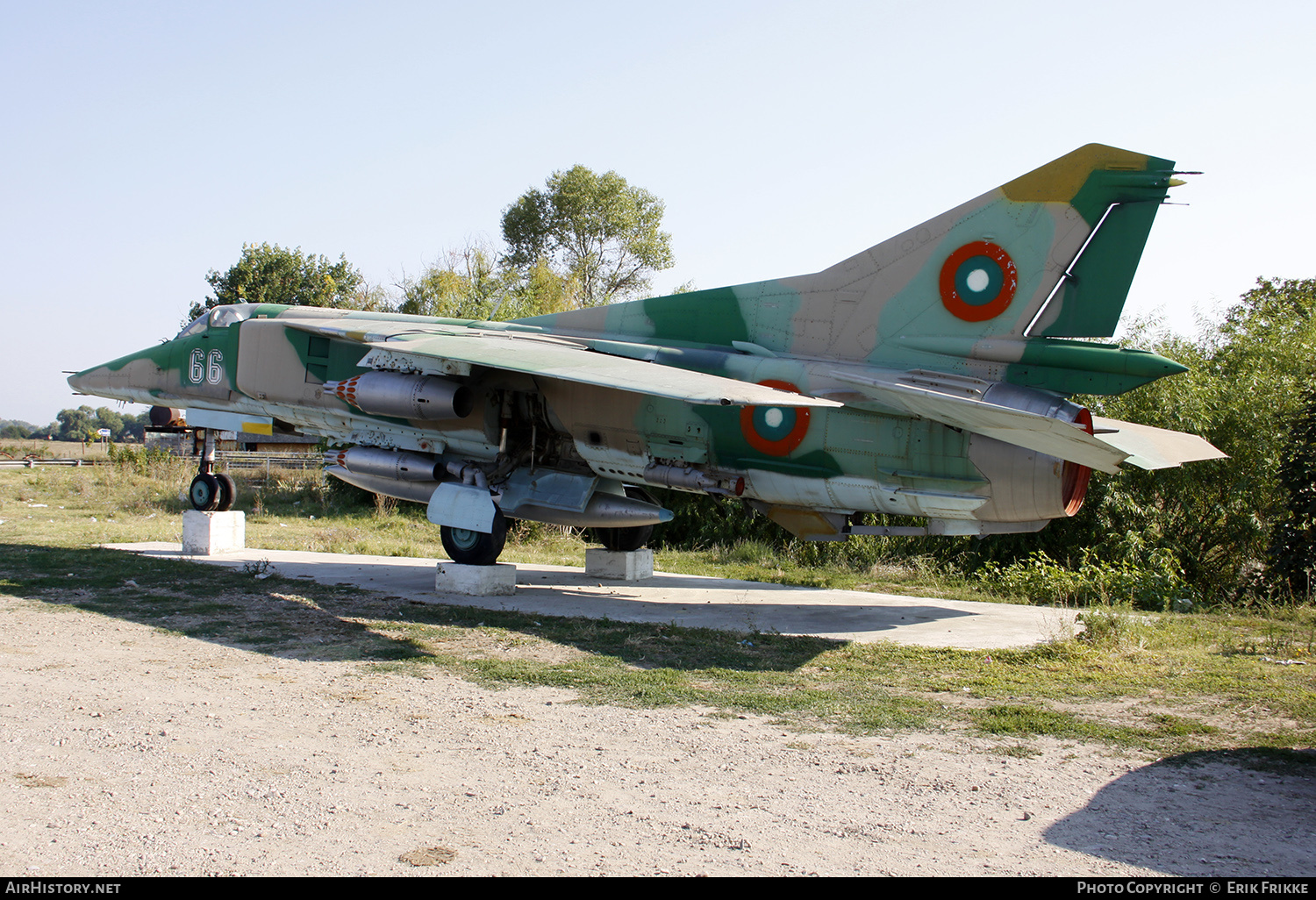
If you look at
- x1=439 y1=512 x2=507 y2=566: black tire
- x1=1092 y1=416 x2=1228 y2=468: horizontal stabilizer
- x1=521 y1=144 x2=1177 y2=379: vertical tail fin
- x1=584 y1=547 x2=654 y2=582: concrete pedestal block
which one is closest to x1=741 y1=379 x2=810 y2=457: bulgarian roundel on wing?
x1=521 y1=144 x2=1177 y2=379: vertical tail fin

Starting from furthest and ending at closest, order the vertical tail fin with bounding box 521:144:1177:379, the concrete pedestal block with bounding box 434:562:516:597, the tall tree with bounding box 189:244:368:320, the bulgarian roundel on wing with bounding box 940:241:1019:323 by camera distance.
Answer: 1. the tall tree with bounding box 189:244:368:320
2. the concrete pedestal block with bounding box 434:562:516:597
3. the bulgarian roundel on wing with bounding box 940:241:1019:323
4. the vertical tail fin with bounding box 521:144:1177:379

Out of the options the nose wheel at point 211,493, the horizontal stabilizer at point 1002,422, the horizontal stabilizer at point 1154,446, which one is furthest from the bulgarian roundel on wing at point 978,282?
the nose wheel at point 211,493

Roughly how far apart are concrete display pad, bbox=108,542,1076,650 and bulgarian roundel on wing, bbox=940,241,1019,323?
342 cm

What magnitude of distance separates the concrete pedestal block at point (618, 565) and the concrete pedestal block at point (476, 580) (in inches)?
91.6

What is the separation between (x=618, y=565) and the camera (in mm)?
14547

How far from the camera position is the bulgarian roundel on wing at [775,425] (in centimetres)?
1076

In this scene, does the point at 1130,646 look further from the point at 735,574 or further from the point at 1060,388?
the point at 735,574

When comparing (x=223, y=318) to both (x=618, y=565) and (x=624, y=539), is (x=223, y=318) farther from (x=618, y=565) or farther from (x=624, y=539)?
(x=618, y=565)

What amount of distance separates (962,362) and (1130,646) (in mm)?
3335

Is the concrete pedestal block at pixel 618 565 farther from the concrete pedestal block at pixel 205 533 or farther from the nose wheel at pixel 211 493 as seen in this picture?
the nose wheel at pixel 211 493

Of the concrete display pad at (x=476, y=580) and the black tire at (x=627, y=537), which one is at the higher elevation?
the black tire at (x=627, y=537)

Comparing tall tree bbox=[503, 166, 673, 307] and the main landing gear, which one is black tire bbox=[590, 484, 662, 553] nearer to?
the main landing gear

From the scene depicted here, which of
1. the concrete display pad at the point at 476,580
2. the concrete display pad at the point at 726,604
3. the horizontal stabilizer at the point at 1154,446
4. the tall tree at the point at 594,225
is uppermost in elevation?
the tall tree at the point at 594,225

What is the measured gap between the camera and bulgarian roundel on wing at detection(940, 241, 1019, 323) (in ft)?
32.4
